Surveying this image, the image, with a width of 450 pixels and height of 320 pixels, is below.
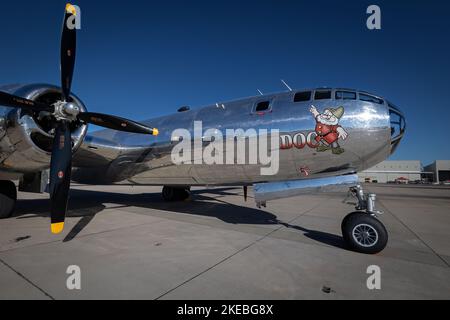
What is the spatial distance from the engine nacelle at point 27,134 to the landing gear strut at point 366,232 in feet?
25.8

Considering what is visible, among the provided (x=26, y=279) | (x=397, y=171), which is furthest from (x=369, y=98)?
(x=397, y=171)

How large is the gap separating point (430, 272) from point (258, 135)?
4527 millimetres

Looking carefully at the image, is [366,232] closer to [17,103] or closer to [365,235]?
[365,235]

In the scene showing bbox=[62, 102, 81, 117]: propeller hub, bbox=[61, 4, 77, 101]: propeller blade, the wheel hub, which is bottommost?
the wheel hub

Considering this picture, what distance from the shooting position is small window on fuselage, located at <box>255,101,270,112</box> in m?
7.19

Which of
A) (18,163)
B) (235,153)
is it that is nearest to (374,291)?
(235,153)

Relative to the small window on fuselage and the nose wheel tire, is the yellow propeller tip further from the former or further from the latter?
the nose wheel tire

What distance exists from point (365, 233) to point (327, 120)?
2.74 metres

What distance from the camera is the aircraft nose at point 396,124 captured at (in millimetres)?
5965

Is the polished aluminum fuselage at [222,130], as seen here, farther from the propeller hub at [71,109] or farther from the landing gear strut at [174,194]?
the landing gear strut at [174,194]

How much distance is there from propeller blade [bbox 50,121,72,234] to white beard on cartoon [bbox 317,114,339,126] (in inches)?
256

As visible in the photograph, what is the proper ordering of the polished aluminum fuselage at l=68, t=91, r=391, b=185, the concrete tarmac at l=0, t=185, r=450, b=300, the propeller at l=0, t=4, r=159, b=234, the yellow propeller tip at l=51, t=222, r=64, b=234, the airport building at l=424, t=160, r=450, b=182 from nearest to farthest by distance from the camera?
the concrete tarmac at l=0, t=185, r=450, b=300 → the yellow propeller tip at l=51, t=222, r=64, b=234 → the propeller at l=0, t=4, r=159, b=234 → the polished aluminum fuselage at l=68, t=91, r=391, b=185 → the airport building at l=424, t=160, r=450, b=182

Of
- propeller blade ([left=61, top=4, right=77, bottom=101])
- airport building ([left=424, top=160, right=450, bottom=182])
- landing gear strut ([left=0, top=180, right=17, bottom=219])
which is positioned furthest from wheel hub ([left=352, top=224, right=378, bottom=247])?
airport building ([left=424, top=160, right=450, bottom=182])

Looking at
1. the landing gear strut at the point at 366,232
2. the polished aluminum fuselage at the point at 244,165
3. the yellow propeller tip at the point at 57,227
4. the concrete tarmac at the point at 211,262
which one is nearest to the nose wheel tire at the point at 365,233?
the landing gear strut at the point at 366,232
